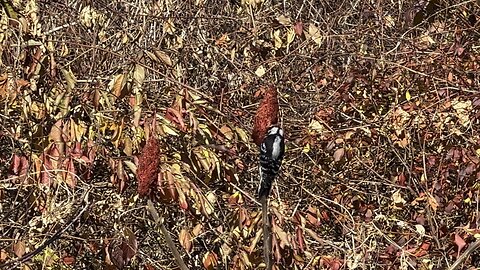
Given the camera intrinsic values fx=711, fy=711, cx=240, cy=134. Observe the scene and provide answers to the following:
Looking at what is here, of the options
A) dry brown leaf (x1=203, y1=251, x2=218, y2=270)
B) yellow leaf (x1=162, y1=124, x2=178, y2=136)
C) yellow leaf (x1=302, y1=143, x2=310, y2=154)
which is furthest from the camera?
yellow leaf (x1=302, y1=143, x2=310, y2=154)

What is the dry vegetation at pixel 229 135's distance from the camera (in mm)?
2320

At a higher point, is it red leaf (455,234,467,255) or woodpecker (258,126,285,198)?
woodpecker (258,126,285,198)

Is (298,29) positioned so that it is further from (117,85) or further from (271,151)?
(271,151)

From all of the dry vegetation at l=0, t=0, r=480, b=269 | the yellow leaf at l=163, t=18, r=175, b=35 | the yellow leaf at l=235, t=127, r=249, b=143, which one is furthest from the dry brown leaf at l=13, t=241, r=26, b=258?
the yellow leaf at l=163, t=18, r=175, b=35

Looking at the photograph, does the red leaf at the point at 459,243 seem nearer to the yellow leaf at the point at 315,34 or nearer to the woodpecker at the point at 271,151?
the yellow leaf at the point at 315,34

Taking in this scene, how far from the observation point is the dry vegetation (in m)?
2.32

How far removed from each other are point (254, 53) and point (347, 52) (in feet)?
1.38

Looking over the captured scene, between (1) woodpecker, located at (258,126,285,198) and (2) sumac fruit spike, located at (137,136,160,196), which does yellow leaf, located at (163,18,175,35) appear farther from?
(1) woodpecker, located at (258,126,285,198)

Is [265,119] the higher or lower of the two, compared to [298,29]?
higher

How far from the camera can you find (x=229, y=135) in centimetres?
251

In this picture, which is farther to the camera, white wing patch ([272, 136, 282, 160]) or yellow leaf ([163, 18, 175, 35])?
yellow leaf ([163, 18, 175, 35])

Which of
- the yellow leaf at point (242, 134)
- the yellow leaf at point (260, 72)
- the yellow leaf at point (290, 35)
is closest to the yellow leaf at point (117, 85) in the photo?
the yellow leaf at point (242, 134)

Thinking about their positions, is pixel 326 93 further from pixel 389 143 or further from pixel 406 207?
pixel 406 207

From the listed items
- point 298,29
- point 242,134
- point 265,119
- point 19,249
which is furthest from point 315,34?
point 265,119
